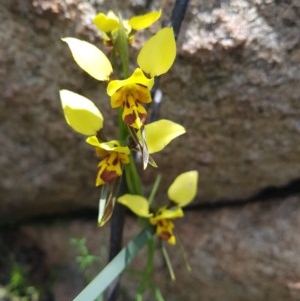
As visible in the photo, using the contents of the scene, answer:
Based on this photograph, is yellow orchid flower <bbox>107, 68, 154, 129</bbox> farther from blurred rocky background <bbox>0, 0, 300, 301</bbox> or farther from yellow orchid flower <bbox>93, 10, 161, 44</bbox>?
blurred rocky background <bbox>0, 0, 300, 301</bbox>

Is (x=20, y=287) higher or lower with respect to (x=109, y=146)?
lower

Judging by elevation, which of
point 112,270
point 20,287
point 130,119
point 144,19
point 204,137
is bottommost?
point 20,287

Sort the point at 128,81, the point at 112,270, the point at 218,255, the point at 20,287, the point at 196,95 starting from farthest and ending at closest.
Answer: the point at 20,287, the point at 218,255, the point at 196,95, the point at 112,270, the point at 128,81

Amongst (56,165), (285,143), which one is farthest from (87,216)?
(285,143)

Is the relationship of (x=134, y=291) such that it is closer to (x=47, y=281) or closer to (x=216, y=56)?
(x=47, y=281)

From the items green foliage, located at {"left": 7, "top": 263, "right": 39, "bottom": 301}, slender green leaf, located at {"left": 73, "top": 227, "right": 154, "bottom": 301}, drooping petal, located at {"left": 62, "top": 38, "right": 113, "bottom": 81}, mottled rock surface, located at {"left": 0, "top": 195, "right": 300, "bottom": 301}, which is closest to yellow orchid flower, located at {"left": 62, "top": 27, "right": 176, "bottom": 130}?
drooping petal, located at {"left": 62, "top": 38, "right": 113, "bottom": 81}

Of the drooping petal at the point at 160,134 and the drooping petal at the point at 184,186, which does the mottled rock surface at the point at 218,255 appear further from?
the drooping petal at the point at 160,134

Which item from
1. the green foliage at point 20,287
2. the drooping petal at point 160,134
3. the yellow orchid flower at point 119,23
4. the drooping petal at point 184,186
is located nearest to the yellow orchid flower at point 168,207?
the drooping petal at point 184,186

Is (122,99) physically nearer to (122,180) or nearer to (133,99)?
(133,99)

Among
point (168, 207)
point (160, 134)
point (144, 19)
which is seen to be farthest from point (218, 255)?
point (144, 19)
